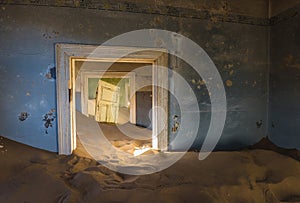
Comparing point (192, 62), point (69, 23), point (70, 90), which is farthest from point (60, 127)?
point (192, 62)

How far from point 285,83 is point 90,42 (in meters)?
2.48

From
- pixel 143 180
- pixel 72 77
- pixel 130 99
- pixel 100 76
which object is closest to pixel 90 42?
pixel 72 77

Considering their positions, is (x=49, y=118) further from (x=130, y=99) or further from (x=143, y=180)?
(x=130, y=99)

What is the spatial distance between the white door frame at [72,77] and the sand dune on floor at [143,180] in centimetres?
29

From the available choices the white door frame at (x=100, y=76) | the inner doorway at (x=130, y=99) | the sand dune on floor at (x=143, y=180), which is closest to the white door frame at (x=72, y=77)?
the sand dune on floor at (x=143, y=180)

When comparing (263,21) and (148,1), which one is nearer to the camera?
(148,1)

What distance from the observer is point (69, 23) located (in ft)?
7.27

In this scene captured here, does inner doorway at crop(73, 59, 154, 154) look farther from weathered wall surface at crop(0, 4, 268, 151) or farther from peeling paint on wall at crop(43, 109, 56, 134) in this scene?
weathered wall surface at crop(0, 4, 268, 151)

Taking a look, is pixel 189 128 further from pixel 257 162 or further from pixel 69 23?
pixel 69 23

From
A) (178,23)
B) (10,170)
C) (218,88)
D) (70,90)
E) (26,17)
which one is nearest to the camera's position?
(10,170)

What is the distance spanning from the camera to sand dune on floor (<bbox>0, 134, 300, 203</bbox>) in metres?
1.52

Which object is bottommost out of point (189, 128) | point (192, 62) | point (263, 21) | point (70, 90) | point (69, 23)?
point (189, 128)

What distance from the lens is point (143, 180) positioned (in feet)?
5.87

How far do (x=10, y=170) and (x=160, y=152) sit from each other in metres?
1.55
